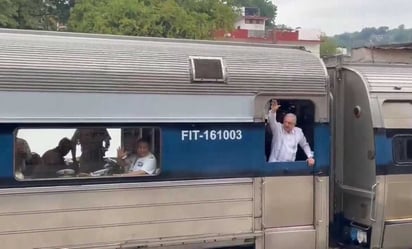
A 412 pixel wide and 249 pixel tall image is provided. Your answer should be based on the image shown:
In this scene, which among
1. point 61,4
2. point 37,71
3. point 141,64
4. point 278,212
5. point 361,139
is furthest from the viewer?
point 61,4

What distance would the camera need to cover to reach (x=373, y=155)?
25.6ft

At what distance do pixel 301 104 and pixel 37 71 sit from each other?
303 centimetres

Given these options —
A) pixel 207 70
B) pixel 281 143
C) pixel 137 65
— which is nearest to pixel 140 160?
pixel 137 65

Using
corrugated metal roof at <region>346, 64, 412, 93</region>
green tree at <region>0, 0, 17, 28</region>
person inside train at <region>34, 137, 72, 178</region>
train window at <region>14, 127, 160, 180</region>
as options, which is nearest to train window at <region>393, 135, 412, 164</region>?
corrugated metal roof at <region>346, 64, 412, 93</region>

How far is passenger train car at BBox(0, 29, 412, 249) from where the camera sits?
20.9ft

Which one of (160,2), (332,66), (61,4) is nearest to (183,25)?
(160,2)

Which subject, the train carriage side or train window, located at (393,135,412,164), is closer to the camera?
the train carriage side

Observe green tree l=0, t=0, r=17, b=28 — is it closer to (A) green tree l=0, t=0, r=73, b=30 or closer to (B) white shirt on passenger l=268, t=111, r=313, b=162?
(A) green tree l=0, t=0, r=73, b=30

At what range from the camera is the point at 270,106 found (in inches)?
295

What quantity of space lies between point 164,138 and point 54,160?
1.12 meters

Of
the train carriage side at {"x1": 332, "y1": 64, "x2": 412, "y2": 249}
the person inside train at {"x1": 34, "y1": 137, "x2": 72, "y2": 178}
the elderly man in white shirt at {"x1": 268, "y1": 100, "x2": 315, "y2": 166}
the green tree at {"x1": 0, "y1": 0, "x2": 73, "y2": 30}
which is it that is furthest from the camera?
the green tree at {"x1": 0, "y1": 0, "x2": 73, "y2": 30}

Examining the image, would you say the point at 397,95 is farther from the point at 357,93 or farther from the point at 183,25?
the point at 183,25

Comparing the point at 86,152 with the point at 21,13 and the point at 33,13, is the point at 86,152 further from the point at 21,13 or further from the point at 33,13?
the point at 33,13

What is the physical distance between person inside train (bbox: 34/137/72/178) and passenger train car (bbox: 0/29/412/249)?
0.01m
